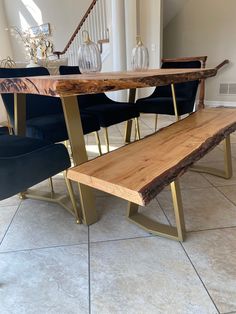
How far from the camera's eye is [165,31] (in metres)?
5.55

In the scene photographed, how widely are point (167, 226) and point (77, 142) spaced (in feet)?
2.14

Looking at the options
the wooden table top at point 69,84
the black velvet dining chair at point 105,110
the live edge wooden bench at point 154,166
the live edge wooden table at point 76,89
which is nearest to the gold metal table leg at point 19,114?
the live edge wooden table at point 76,89

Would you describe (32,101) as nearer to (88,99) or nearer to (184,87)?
(88,99)

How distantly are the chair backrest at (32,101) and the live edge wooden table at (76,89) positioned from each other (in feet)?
0.60

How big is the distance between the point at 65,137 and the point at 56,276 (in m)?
0.94

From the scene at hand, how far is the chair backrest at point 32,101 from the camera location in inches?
67.8

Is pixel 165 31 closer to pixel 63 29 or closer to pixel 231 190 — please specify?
pixel 63 29

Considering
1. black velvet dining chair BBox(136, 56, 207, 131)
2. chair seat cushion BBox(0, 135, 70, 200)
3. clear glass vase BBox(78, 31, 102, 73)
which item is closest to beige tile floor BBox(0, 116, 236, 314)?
chair seat cushion BBox(0, 135, 70, 200)

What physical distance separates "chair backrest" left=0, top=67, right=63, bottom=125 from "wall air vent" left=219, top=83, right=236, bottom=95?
3957 millimetres

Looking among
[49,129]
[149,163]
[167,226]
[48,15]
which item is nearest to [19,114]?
[49,129]

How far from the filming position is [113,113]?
2.21m

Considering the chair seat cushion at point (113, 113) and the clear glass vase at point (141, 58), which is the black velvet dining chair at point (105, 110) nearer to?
the chair seat cushion at point (113, 113)

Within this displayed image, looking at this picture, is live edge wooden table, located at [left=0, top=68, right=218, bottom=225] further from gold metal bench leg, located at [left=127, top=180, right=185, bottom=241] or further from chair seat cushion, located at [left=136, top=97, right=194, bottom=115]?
chair seat cushion, located at [left=136, top=97, right=194, bottom=115]

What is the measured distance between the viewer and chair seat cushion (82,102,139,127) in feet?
7.11
